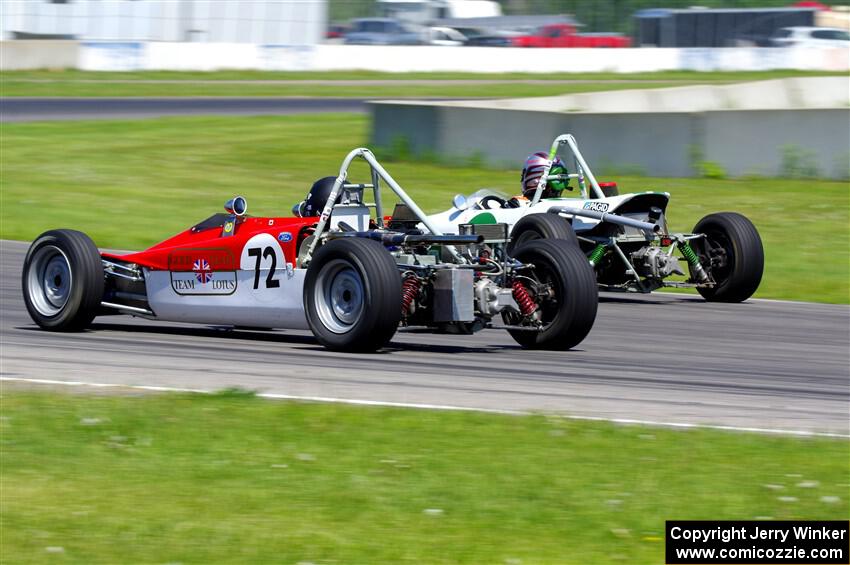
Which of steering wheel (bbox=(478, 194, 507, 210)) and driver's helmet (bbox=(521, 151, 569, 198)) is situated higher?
driver's helmet (bbox=(521, 151, 569, 198))

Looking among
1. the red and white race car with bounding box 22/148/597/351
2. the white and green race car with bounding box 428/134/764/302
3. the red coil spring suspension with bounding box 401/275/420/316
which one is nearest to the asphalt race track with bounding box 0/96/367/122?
the white and green race car with bounding box 428/134/764/302

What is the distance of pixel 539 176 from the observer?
1483cm

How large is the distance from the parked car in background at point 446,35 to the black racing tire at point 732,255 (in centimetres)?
5016

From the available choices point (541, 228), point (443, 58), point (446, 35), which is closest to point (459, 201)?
point (541, 228)

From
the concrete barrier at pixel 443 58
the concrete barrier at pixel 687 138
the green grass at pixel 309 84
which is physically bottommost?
the concrete barrier at pixel 687 138

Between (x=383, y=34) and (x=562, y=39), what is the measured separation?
327 inches

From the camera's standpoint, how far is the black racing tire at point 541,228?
13438 millimetres

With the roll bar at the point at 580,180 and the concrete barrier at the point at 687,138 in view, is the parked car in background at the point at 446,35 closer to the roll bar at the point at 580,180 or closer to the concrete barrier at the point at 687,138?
the concrete barrier at the point at 687,138

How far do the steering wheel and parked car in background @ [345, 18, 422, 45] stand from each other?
45998 mm

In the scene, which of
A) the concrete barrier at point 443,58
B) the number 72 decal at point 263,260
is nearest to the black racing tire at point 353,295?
the number 72 decal at point 263,260

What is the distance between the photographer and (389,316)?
378 inches

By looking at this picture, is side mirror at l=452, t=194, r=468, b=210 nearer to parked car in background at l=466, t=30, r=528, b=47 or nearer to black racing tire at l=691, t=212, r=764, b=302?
black racing tire at l=691, t=212, r=764, b=302

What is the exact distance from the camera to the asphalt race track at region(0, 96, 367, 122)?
33094 mm

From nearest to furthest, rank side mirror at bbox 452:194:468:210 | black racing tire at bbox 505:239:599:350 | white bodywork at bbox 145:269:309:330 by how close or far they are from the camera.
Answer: black racing tire at bbox 505:239:599:350
white bodywork at bbox 145:269:309:330
side mirror at bbox 452:194:468:210
